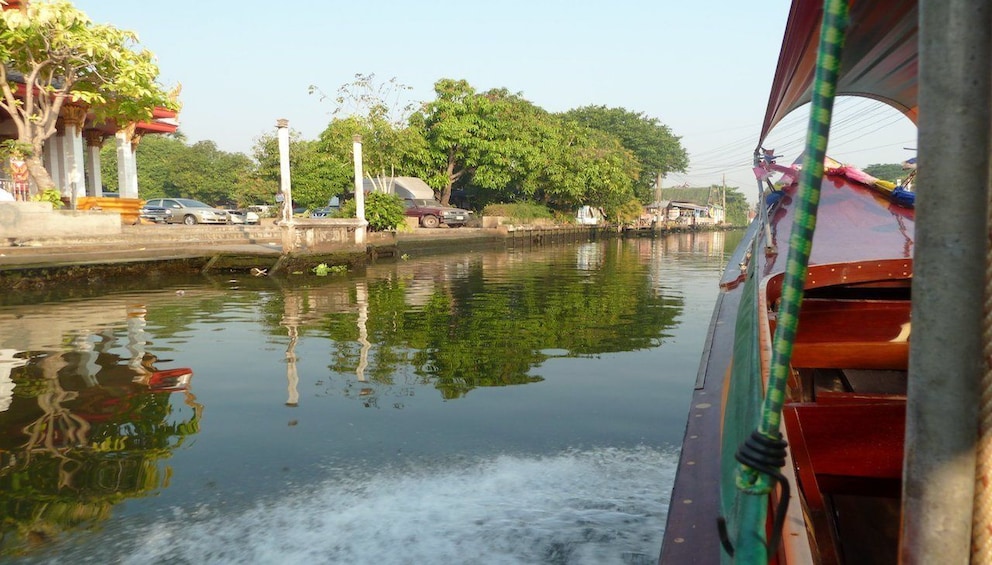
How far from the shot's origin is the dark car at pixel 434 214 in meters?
25.4

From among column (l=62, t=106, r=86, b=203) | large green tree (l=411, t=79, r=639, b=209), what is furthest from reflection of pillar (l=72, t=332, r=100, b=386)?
large green tree (l=411, t=79, r=639, b=209)

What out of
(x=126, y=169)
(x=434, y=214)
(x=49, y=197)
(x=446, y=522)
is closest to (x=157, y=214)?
(x=126, y=169)

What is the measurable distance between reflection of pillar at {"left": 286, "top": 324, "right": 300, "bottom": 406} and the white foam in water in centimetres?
151

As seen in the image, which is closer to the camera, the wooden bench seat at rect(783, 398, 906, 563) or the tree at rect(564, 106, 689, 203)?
the wooden bench seat at rect(783, 398, 906, 563)

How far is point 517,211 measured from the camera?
29812mm

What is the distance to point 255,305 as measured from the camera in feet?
30.9

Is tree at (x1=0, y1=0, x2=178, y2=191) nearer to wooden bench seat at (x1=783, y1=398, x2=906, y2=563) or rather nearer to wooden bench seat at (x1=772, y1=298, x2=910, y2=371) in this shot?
wooden bench seat at (x1=772, y1=298, x2=910, y2=371)

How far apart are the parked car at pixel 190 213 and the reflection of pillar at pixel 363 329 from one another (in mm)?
13331

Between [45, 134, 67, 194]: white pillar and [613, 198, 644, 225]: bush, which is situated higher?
[45, 134, 67, 194]: white pillar

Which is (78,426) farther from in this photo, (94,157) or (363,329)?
(94,157)

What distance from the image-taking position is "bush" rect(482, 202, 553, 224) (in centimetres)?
2909

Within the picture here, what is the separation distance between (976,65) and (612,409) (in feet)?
13.5

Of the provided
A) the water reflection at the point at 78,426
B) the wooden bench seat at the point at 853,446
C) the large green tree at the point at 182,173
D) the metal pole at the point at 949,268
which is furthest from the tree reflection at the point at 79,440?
the large green tree at the point at 182,173

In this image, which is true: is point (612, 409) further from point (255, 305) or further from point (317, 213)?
point (317, 213)
